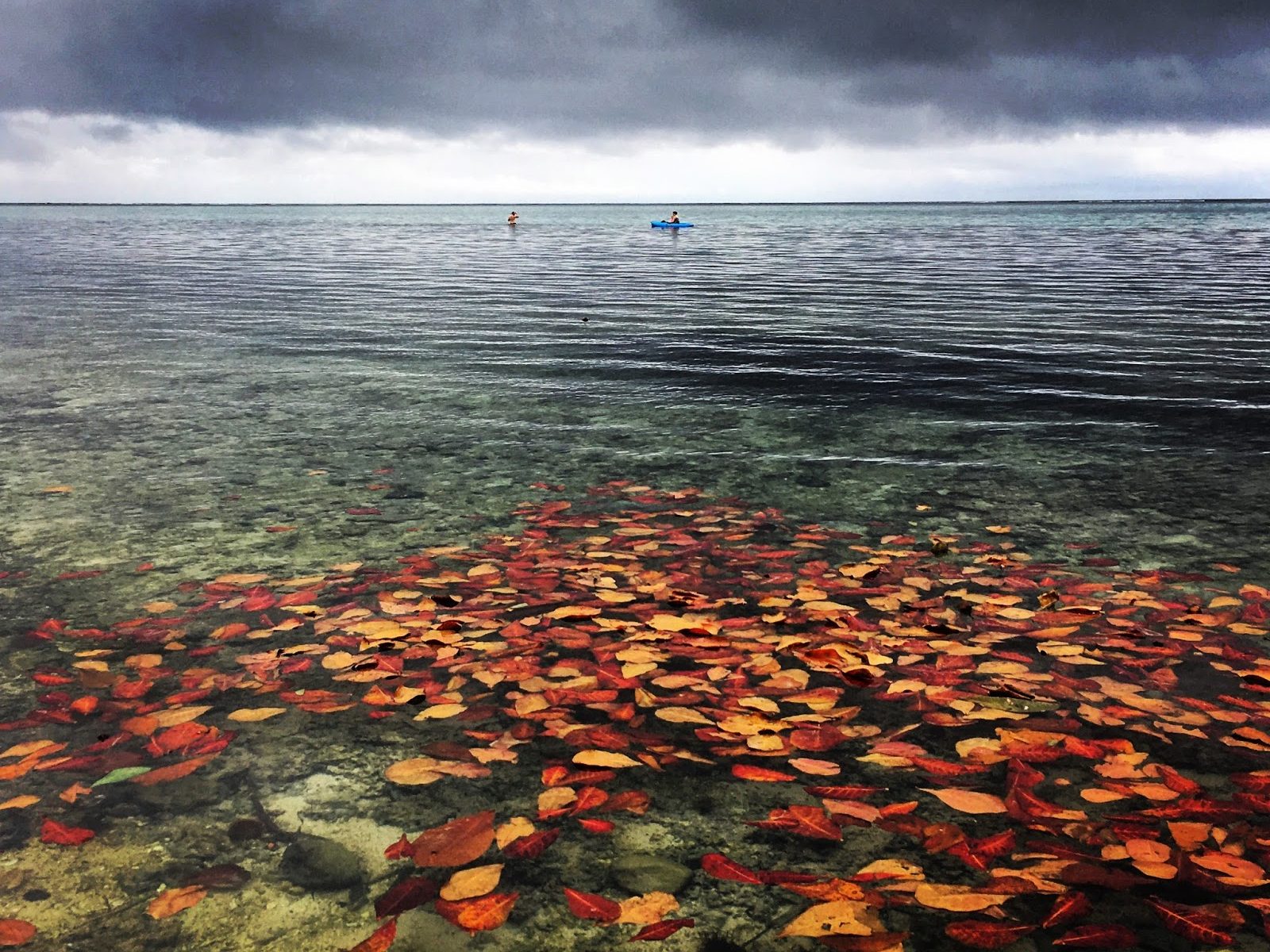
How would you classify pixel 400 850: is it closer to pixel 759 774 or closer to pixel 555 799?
pixel 555 799

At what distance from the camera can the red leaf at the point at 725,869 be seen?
3783 millimetres

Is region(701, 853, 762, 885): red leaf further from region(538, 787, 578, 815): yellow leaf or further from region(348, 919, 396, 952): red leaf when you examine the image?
region(348, 919, 396, 952): red leaf

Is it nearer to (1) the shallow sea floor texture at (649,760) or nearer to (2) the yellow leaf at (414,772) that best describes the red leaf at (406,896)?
(1) the shallow sea floor texture at (649,760)

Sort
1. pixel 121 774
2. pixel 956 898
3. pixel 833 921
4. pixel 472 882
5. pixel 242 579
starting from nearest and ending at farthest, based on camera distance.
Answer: pixel 833 921 → pixel 956 898 → pixel 472 882 → pixel 121 774 → pixel 242 579

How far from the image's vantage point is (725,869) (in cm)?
383

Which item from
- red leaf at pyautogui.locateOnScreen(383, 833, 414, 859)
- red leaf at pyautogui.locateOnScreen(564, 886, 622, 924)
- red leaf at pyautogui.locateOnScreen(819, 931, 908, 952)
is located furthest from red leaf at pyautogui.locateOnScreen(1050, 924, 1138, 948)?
red leaf at pyautogui.locateOnScreen(383, 833, 414, 859)

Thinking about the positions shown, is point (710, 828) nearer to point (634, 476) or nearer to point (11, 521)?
point (634, 476)

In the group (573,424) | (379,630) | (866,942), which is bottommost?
(866,942)

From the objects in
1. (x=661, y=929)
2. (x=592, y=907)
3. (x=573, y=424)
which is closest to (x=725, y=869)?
(x=661, y=929)

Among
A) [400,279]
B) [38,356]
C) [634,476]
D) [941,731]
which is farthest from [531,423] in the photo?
[400,279]

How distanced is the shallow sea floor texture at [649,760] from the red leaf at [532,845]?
0.03 metres

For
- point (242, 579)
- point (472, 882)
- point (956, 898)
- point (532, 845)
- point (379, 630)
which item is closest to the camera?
point (956, 898)

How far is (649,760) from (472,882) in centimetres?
120

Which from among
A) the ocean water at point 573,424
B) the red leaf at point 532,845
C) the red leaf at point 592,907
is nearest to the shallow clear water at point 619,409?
the ocean water at point 573,424
